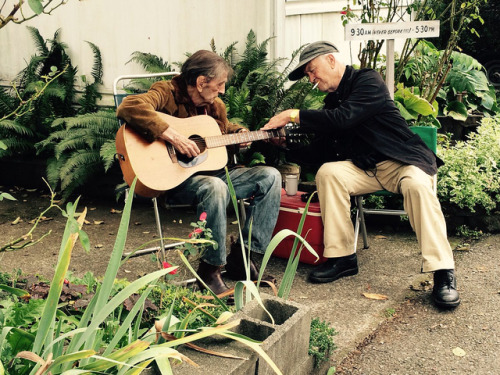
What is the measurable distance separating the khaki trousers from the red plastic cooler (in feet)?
0.31

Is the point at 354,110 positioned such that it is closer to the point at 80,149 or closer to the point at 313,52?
the point at 313,52

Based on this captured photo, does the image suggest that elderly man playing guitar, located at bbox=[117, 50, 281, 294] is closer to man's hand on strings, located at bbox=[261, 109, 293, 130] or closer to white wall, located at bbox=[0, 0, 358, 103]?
man's hand on strings, located at bbox=[261, 109, 293, 130]

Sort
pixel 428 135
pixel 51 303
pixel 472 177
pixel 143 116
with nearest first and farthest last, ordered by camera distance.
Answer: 1. pixel 51 303
2. pixel 143 116
3. pixel 428 135
4. pixel 472 177

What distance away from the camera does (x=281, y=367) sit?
2.35 m

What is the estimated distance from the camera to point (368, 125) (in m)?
3.98

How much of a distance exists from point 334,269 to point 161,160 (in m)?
1.28

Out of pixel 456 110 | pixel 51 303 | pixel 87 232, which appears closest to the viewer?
pixel 51 303

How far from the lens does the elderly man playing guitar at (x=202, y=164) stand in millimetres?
3541

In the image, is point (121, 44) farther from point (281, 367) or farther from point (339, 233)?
point (281, 367)

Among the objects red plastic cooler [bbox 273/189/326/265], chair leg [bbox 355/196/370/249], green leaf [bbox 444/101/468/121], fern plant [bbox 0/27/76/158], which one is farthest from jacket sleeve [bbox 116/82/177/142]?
green leaf [bbox 444/101/468/121]

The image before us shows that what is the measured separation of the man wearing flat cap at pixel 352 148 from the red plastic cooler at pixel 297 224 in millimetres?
99

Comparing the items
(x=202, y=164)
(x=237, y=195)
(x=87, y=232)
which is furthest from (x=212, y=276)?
(x=87, y=232)

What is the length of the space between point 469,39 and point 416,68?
3.78 meters

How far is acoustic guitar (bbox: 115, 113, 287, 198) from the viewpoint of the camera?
3.49m
